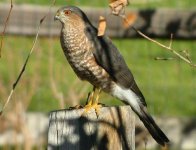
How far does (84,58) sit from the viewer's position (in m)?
5.74

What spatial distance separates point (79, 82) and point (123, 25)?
90 centimetres

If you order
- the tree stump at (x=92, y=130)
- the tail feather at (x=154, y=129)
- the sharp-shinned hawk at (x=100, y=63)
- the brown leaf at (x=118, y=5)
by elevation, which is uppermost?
the brown leaf at (x=118, y=5)

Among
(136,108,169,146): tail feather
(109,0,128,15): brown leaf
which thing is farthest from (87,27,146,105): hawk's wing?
(109,0,128,15): brown leaf

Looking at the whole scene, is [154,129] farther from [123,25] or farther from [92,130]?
[123,25]

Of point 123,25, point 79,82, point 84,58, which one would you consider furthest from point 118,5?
point 79,82

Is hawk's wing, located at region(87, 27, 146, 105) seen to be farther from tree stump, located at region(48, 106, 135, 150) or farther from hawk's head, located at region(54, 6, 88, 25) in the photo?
tree stump, located at region(48, 106, 135, 150)

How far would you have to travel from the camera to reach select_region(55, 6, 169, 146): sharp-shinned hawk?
5629mm

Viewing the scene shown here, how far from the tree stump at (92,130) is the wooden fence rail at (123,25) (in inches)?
89.8

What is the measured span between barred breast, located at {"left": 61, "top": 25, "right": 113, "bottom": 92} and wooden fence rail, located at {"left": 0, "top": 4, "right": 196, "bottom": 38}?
532 millimetres

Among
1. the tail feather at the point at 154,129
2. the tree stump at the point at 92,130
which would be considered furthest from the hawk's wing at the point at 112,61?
the tree stump at the point at 92,130

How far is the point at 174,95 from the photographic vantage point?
9547 mm

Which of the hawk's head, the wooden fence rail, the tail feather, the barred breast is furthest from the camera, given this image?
the wooden fence rail

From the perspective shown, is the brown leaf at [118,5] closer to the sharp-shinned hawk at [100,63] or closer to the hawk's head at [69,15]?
the sharp-shinned hawk at [100,63]

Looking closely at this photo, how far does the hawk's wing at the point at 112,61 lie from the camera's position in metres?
5.57
